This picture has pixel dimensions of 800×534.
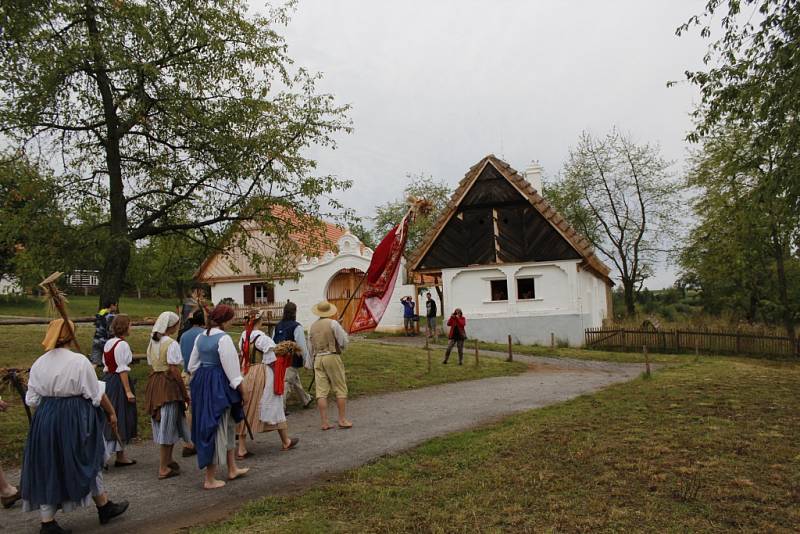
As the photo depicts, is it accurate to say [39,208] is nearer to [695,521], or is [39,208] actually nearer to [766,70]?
[695,521]

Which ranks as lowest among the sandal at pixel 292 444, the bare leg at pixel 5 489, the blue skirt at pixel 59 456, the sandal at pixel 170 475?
the sandal at pixel 170 475

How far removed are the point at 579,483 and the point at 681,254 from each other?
36.2 metres

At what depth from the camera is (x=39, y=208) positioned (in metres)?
12.9

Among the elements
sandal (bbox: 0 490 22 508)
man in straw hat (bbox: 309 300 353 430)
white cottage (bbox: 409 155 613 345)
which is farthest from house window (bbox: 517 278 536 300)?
sandal (bbox: 0 490 22 508)

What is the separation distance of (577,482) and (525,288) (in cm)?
2295

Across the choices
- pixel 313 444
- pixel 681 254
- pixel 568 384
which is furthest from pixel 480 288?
pixel 313 444

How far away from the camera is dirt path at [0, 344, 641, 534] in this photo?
19.5ft

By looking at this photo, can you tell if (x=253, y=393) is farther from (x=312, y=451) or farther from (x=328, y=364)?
(x=328, y=364)

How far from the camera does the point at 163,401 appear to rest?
7.34 metres

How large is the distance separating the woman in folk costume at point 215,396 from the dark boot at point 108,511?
93 centimetres

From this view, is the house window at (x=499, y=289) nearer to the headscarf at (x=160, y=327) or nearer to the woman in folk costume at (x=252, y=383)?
the woman in folk costume at (x=252, y=383)

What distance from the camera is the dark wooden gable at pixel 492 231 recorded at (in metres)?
28.2

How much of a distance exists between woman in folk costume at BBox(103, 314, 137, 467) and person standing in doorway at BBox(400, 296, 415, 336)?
22.8 meters

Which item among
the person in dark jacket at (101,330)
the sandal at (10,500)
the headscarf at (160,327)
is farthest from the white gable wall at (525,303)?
the sandal at (10,500)
